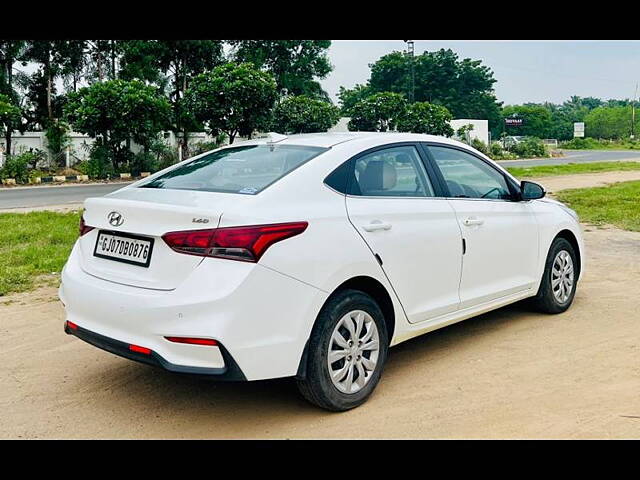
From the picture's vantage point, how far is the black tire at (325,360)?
11.9ft

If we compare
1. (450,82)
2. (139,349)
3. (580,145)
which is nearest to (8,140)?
(139,349)

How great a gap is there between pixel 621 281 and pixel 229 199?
16.8 feet

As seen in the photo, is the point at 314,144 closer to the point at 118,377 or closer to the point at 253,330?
the point at 253,330

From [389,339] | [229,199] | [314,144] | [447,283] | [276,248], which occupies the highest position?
[314,144]

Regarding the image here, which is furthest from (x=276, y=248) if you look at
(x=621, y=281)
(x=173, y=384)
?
(x=621, y=281)

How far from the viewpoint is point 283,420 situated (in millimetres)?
3752

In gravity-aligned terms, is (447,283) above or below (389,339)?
above

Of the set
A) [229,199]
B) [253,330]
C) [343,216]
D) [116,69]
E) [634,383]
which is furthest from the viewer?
[116,69]

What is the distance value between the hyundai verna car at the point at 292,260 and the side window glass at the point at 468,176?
2cm

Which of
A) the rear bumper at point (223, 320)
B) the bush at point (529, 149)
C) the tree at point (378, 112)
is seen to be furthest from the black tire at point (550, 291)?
the bush at point (529, 149)

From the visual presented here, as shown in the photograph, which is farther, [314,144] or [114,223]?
[314,144]

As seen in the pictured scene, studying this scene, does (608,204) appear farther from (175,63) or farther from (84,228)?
(175,63)

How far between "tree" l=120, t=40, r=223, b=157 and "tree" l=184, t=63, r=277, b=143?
9.70 ft

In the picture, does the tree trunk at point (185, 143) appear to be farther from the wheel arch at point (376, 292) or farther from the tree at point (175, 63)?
the wheel arch at point (376, 292)
